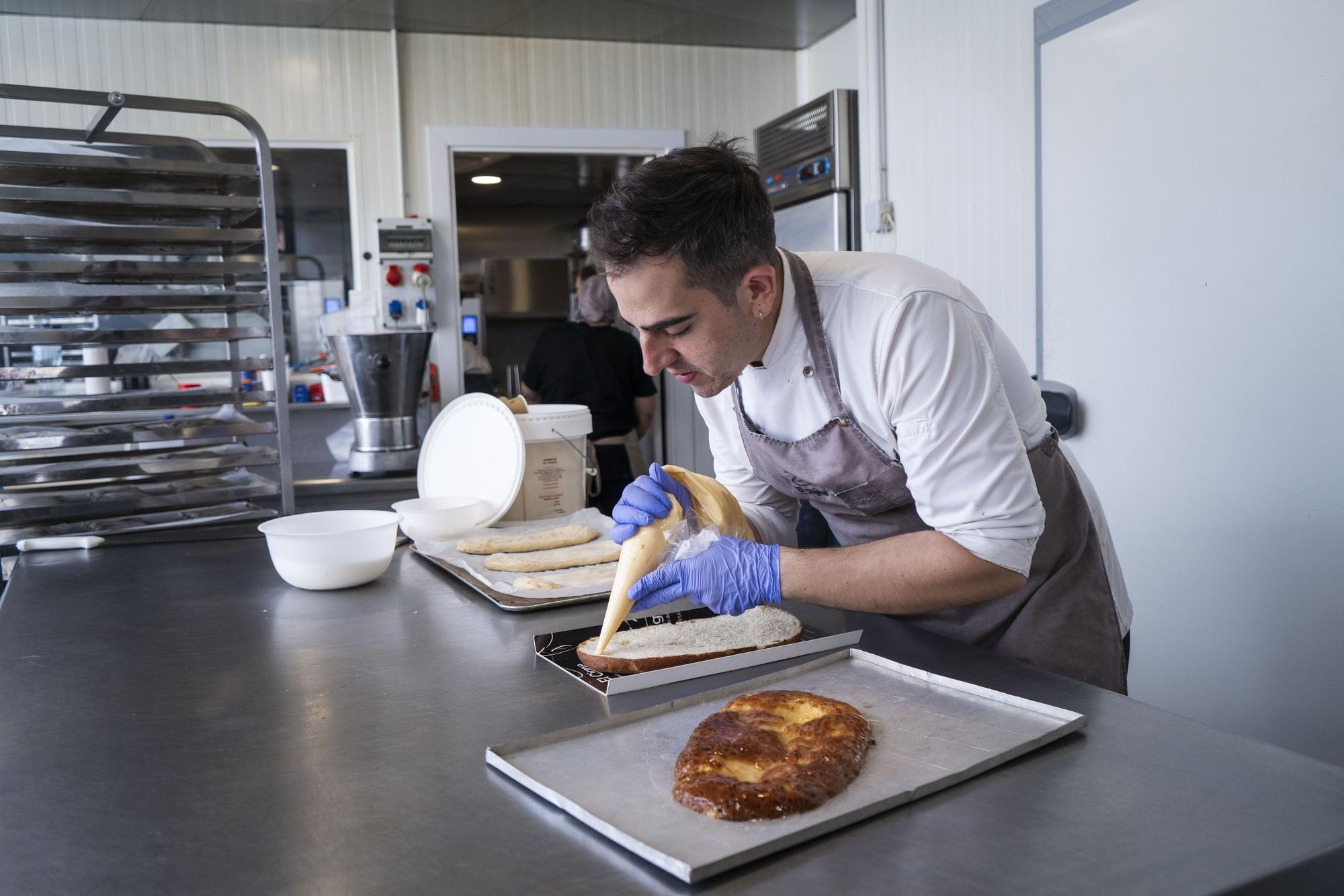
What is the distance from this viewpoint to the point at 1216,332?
2477 mm

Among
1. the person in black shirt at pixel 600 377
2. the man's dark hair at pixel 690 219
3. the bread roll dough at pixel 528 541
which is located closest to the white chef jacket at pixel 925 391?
the man's dark hair at pixel 690 219

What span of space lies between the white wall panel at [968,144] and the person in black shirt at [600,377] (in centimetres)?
136

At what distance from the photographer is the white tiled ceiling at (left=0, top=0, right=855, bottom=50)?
14.6ft

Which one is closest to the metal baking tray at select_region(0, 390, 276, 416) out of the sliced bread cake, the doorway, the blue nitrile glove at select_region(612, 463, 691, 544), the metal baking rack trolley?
the metal baking rack trolley

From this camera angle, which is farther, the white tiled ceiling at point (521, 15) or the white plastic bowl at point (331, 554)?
the white tiled ceiling at point (521, 15)

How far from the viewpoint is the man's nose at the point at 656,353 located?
55.4 inches

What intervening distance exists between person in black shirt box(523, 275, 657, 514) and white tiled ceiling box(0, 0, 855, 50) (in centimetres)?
129

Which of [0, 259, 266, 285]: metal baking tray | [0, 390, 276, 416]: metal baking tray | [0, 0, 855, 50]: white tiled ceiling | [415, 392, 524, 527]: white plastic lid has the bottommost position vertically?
[415, 392, 524, 527]: white plastic lid

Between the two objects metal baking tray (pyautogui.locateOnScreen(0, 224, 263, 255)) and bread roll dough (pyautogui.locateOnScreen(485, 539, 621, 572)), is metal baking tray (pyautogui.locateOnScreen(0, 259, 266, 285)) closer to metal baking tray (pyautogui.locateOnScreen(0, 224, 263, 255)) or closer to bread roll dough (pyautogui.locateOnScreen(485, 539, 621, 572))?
metal baking tray (pyautogui.locateOnScreen(0, 224, 263, 255))

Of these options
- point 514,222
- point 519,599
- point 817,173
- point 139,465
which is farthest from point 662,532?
point 514,222

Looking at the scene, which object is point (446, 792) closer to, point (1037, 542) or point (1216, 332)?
point (1037, 542)

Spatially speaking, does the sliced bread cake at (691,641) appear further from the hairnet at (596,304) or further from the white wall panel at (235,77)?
the white wall panel at (235,77)

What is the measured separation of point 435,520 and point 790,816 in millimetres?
1361

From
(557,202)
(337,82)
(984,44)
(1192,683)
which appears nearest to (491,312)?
(557,202)
